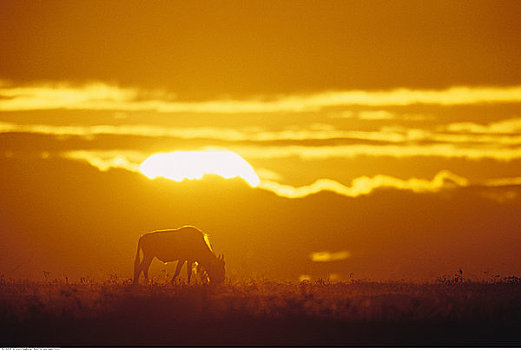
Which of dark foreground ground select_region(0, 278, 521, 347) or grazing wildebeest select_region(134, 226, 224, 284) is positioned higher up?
grazing wildebeest select_region(134, 226, 224, 284)

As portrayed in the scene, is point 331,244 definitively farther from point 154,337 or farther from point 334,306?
point 154,337

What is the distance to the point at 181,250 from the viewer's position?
118 feet

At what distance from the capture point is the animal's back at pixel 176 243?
117ft

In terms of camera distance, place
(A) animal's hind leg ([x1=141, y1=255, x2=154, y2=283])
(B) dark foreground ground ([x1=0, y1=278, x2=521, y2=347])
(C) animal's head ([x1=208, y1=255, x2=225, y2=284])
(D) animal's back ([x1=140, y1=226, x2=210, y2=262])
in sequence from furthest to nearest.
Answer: (A) animal's hind leg ([x1=141, y1=255, x2=154, y2=283]) < (D) animal's back ([x1=140, y1=226, x2=210, y2=262]) < (C) animal's head ([x1=208, y1=255, x2=225, y2=284]) < (B) dark foreground ground ([x1=0, y1=278, x2=521, y2=347])

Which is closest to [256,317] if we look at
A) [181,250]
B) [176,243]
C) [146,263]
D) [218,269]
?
[218,269]

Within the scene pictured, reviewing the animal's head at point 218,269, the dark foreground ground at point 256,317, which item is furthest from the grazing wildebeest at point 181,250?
the dark foreground ground at point 256,317

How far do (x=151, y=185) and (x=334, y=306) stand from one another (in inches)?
1416

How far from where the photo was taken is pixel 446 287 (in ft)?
101

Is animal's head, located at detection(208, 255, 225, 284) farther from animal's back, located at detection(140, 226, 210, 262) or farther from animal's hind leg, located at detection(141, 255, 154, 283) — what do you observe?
animal's hind leg, located at detection(141, 255, 154, 283)

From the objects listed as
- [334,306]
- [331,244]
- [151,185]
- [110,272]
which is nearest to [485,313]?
[334,306]

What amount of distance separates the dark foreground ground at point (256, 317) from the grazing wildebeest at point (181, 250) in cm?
509

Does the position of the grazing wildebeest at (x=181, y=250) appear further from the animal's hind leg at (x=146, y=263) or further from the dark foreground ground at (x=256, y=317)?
the dark foreground ground at (x=256, y=317)

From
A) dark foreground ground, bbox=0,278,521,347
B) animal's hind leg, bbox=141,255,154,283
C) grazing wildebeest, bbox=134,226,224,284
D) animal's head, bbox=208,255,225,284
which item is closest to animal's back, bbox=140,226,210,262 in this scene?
grazing wildebeest, bbox=134,226,224,284

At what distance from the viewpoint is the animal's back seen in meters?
35.7
